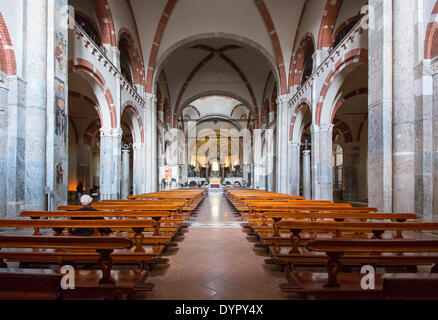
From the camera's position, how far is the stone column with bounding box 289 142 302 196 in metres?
13.8

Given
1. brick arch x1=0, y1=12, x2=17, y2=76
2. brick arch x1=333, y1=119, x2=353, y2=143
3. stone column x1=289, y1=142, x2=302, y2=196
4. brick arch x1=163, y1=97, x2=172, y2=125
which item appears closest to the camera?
brick arch x1=0, y1=12, x2=17, y2=76

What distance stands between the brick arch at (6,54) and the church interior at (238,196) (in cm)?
2

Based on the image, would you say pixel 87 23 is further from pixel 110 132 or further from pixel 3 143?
pixel 3 143

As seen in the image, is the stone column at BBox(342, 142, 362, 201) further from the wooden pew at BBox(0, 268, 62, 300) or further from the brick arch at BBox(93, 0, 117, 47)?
the wooden pew at BBox(0, 268, 62, 300)

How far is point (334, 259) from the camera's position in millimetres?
2055

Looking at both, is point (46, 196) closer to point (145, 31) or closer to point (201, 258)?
point (201, 258)

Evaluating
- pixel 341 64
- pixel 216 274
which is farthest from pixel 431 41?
pixel 216 274

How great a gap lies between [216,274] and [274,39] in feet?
48.1

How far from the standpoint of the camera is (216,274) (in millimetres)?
3225

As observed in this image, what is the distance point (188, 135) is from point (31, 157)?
2674cm

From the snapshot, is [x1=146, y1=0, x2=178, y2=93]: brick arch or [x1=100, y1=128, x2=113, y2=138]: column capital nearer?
[x1=100, y1=128, x2=113, y2=138]: column capital

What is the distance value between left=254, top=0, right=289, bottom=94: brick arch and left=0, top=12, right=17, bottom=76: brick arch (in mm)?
12449

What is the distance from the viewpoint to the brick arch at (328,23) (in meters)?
10.4

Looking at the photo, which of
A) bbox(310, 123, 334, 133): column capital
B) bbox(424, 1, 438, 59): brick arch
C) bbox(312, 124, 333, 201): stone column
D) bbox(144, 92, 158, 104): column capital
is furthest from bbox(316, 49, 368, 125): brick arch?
bbox(144, 92, 158, 104): column capital
